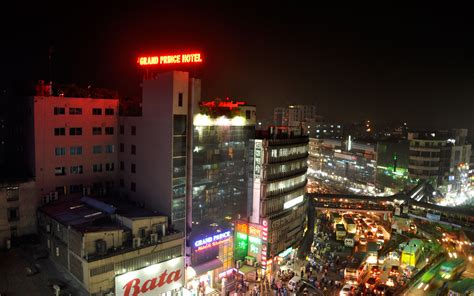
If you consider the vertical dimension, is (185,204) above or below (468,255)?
above

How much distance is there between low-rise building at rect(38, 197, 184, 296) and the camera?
97.8 feet

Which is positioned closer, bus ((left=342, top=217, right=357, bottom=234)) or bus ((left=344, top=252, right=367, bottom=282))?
bus ((left=344, top=252, right=367, bottom=282))

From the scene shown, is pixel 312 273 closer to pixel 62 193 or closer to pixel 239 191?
pixel 239 191

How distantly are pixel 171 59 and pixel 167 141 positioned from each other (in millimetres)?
9577

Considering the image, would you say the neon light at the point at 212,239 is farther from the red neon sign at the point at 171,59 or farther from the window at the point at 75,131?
the red neon sign at the point at 171,59

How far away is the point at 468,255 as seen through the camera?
52094 millimetres

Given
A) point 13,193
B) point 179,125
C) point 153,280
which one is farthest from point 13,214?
point 179,125

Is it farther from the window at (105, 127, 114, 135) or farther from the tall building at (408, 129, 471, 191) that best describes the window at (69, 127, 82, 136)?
the tall building at (408, 129, 471, 191)

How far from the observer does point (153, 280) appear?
111 feet

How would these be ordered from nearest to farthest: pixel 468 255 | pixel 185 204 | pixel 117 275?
pixel 117 275 < pixel 185 204 < pixel 468 255

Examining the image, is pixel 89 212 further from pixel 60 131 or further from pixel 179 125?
pixel 179 125

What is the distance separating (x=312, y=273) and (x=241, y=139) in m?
20.1

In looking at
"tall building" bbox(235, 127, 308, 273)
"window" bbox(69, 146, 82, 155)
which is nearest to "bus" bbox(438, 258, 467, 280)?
"tall building" bbox(235, 127, 308, 273)

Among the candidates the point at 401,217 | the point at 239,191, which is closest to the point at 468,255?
the point at 401,217
